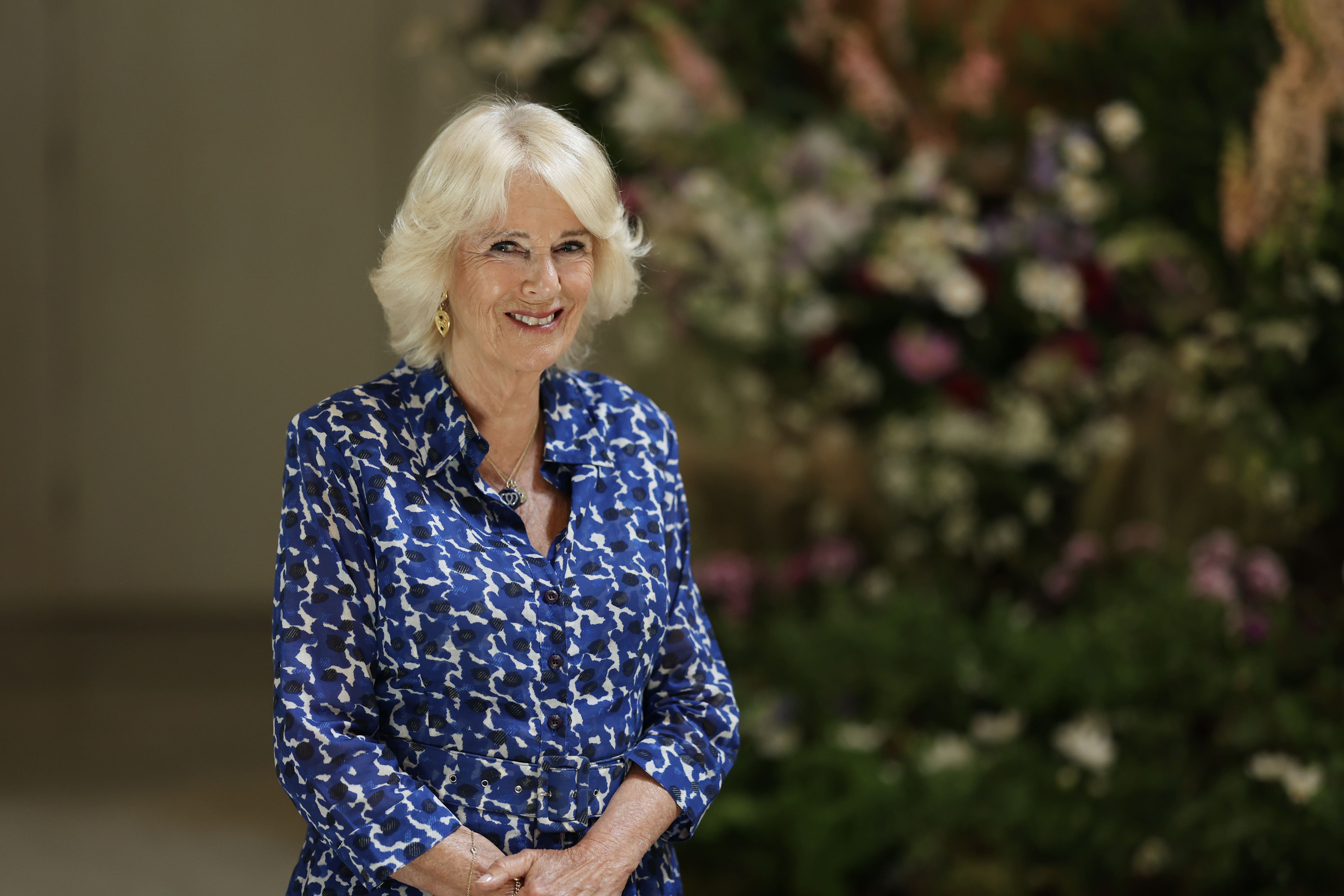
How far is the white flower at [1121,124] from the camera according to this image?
112 inches

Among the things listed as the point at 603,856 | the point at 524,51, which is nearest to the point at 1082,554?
the point at 524,51

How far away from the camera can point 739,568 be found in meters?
3.38

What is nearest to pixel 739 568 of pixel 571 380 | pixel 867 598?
pixel 867 598

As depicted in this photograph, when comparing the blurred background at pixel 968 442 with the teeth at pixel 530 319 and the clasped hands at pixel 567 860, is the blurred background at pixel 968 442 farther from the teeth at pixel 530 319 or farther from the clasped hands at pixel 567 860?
the teeth at pixel 530 319

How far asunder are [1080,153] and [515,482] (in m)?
1.92

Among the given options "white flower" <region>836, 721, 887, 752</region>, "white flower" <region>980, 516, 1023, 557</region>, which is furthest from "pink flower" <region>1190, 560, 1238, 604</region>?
"white flower" <region>836, 721, 887, 752</region>

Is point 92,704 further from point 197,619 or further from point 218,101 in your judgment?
point 218,101

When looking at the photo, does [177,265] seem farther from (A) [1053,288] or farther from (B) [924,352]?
(A) [1053,288]

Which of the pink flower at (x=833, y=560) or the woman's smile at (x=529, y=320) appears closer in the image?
the woman's smile at (x=529, y=320)

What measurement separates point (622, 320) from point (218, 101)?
296 cm

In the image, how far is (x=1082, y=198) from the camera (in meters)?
2.96

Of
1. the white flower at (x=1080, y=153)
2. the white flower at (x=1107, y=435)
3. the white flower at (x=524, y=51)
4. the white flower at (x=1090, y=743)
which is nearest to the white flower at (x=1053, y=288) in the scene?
the white flower at (x=1080, y=153)

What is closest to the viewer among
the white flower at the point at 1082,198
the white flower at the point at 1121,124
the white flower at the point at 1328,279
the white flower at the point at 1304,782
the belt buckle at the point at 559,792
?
the belt buckle at the point at 559,792

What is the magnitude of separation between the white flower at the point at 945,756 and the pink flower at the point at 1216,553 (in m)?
0.67
